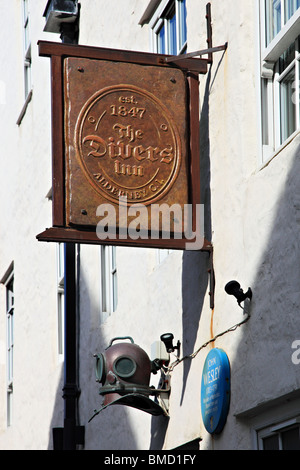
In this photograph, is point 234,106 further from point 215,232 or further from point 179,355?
point 179,355

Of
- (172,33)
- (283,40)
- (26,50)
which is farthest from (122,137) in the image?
(26,50)

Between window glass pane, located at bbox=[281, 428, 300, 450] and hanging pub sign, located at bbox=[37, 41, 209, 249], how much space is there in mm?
1485

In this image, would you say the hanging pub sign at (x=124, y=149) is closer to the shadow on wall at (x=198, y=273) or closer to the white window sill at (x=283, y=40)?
the shadow on wall at (x=198, y=273)

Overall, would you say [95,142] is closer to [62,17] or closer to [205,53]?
[205,53]

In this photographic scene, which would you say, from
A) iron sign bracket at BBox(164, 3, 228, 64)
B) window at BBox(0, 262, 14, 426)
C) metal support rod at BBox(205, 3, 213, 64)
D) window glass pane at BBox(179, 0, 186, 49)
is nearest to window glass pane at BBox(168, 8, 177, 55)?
window glass pane at BBox(179, 0, 186, 49)

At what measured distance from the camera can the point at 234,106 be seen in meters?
6.84

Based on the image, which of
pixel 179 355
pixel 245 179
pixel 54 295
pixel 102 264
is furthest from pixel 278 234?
pixel 54 295

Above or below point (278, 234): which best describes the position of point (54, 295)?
above

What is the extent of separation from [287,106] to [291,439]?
6.95 feet

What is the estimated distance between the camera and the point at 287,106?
21.3 feet

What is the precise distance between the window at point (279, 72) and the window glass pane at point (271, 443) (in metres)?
1.81

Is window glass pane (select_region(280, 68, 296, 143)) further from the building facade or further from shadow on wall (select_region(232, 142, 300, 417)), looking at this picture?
Result: shadow on wall (select_region(232, 142, 300, 417))

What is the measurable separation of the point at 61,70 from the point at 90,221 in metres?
1.13

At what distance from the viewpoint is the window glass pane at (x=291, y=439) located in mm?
5895
